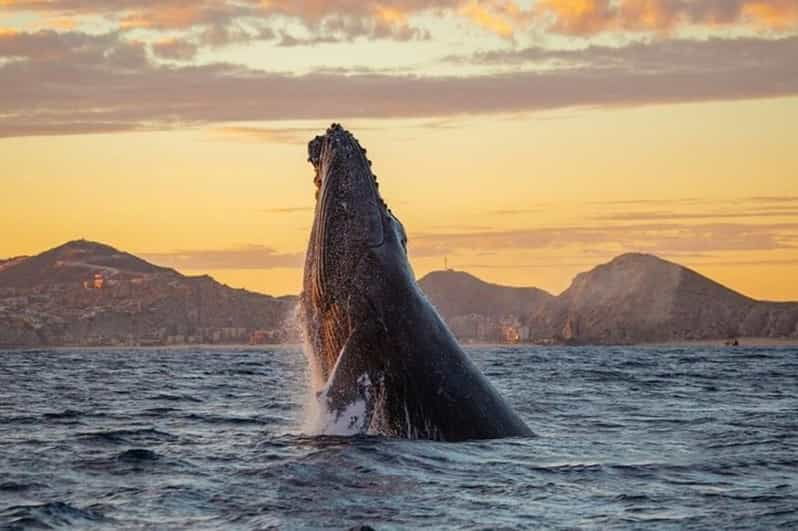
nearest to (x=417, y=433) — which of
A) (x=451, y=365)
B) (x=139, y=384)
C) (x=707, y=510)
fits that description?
(x=451, y=365)

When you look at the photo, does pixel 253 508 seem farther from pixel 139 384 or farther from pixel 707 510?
pixel 139 384

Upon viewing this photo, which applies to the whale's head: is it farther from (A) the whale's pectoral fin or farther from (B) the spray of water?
(A) the whale's pectoral fin

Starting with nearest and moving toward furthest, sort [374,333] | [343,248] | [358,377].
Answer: [358,377] < [374,333] < [343,248]

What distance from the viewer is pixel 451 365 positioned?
40.0 feet

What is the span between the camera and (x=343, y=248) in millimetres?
12484

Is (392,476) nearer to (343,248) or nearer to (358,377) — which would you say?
(358,377)

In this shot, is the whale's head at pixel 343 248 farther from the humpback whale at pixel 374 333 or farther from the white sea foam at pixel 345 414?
the white sea foam at pixel 345 414

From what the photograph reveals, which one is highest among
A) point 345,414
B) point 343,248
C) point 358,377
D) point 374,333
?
point 343,248

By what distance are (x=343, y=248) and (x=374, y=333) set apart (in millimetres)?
884

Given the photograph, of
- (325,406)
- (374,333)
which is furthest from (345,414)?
(374,333)

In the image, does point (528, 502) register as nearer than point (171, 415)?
Yes

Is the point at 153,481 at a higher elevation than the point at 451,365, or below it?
below

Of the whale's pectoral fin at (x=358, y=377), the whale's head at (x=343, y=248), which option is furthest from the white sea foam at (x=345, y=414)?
the whale's head at (x=343, y=248)

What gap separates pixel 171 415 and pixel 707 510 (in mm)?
10922
